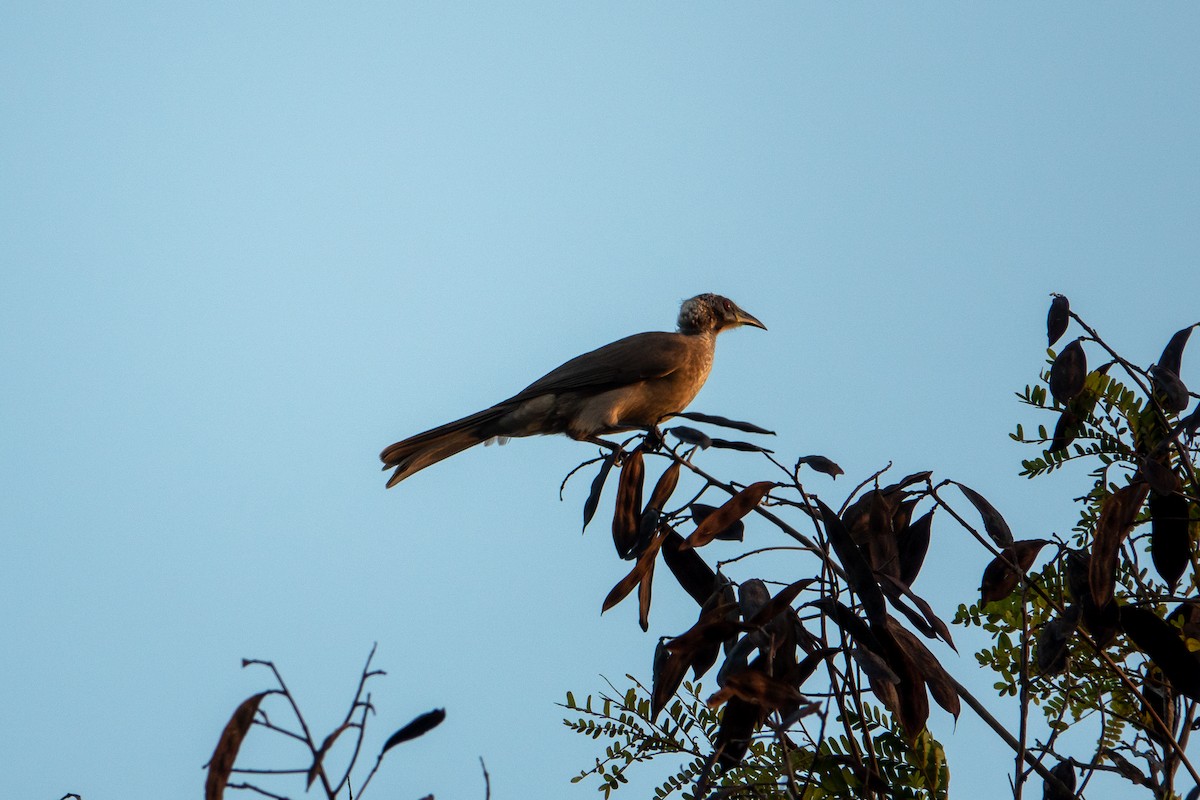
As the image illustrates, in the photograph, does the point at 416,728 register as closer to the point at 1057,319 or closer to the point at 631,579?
the point at 631,579

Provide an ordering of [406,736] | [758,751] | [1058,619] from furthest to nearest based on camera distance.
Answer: [758,751]
[1058,619]
[406,736]

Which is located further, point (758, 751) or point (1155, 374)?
point (758, 751)

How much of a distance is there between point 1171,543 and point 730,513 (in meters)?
1.15

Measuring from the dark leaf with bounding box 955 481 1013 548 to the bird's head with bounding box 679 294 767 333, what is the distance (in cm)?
485

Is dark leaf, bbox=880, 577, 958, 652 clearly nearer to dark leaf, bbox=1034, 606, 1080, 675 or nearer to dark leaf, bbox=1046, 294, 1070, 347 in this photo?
dark leaf, bbox=1034, 606, 1080, 675

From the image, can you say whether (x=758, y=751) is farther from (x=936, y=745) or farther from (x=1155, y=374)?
(x=1155, y=374)

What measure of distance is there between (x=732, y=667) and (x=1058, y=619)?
0.81 meters

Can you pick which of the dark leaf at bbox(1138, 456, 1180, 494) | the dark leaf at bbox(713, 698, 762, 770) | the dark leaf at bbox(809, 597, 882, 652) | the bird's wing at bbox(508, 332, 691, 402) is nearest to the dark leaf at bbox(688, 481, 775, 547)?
the dark leaf at bbox(809, 597, 882, 652)

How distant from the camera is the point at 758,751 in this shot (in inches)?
132

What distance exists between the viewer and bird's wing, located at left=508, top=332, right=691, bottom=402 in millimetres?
6820

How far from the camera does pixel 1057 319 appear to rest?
3342 mm

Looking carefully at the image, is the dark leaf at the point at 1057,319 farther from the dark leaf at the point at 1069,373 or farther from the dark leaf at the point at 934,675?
the dark leaf at the point at 934,675

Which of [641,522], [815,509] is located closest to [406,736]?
[815,509]

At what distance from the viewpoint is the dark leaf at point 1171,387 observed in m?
3.09
